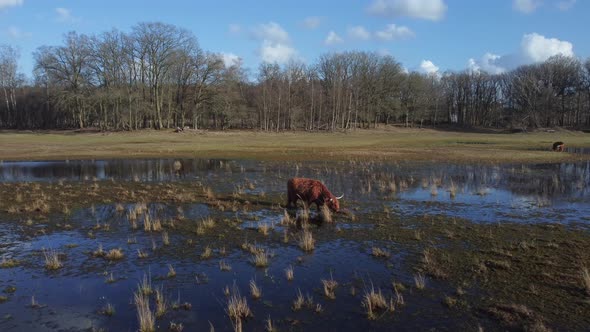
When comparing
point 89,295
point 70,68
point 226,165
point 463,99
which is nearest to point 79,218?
point 89,295

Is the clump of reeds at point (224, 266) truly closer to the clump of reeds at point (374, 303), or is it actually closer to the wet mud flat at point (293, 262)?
the wet mud flat at point (293, 262)

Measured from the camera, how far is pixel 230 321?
7.90m

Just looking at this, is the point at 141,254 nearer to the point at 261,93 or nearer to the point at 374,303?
the point at 374,303

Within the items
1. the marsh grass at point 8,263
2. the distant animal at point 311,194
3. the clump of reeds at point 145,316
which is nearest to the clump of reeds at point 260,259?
the clump of reeds at point 145,316

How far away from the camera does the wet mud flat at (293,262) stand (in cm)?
798

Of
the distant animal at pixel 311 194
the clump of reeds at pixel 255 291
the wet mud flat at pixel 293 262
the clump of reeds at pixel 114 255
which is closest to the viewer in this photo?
the wet mud flat at pixel 293 262

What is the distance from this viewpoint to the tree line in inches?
3187

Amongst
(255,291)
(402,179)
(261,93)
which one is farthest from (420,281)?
(261,93)

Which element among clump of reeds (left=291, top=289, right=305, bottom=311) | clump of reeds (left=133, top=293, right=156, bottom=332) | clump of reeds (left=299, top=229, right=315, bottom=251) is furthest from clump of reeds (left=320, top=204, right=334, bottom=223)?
clump of reeds (left=133, top=293, right=156, bottom=332)

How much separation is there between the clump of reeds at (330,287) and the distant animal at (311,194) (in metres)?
6.72

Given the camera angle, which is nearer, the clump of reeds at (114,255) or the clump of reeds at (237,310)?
the clump of reeds at (237,310)

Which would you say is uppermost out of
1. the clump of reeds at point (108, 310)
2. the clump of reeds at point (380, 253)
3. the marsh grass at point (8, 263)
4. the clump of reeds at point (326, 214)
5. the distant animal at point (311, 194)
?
the distant animal at point (311, 194)

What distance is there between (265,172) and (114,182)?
366 inches

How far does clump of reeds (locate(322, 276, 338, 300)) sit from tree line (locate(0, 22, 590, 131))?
239 ft
